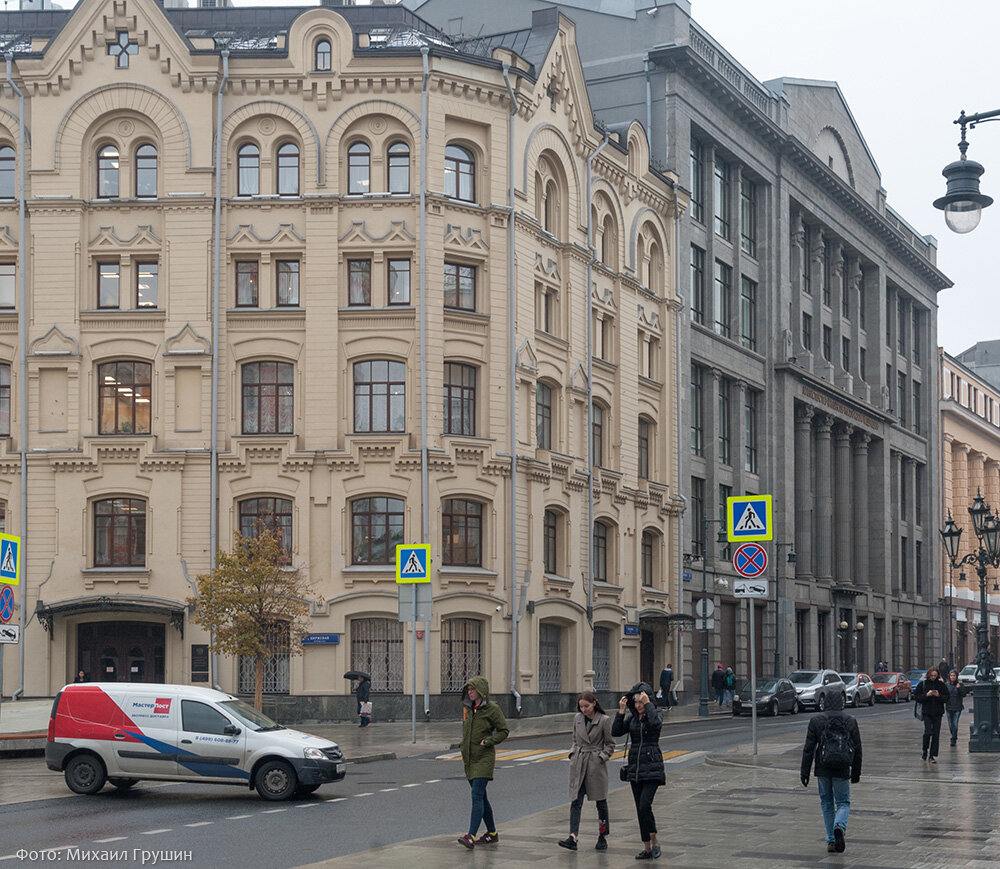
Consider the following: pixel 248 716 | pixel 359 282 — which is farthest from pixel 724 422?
pixel 248 716

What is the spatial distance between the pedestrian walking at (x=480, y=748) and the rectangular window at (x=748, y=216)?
53.3 meters

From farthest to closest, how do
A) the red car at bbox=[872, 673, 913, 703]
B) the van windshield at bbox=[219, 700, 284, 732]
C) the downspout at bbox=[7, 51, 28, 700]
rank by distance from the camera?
1. the red car at bbox=[872, 673, 913, 703]
2. the downspout at bbox=[7, 51, 28, 700]
3. the van windshield at bbox=[219, 700, 284, 732]

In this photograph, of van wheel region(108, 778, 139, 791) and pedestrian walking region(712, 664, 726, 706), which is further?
pedestrian walking region(712, 664, 726, 706)

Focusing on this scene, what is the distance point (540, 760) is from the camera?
2853cm

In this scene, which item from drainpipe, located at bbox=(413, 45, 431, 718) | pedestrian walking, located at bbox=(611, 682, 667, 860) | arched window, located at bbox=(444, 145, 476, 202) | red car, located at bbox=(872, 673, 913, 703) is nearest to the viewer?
pedestrian walking, located at bbox=(611, 682, 667, 860)

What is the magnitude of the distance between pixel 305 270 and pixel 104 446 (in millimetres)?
7360

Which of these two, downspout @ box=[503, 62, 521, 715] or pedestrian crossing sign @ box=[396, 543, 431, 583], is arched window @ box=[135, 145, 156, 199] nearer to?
downspout @ box=[503, 62, 521, 715]

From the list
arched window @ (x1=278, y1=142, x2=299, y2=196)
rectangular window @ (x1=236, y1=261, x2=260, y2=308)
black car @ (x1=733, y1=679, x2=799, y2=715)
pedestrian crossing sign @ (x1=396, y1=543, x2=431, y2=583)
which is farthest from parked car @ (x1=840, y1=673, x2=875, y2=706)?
pedestrian crossing sign @ (x1=396, y1=543, x2=431, y2=583)

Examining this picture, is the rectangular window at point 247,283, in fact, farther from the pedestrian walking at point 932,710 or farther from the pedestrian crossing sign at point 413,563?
the pedestrian walking at point 932,710

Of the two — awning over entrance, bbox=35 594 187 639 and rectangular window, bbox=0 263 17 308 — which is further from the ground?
rectangular window, bbox=0 263 17 308

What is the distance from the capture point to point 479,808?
599 inches

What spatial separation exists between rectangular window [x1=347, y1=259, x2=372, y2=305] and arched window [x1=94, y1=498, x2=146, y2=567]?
8190 millimetres

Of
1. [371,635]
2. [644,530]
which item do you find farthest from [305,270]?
[644,530]

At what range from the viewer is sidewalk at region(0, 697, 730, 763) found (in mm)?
28116
